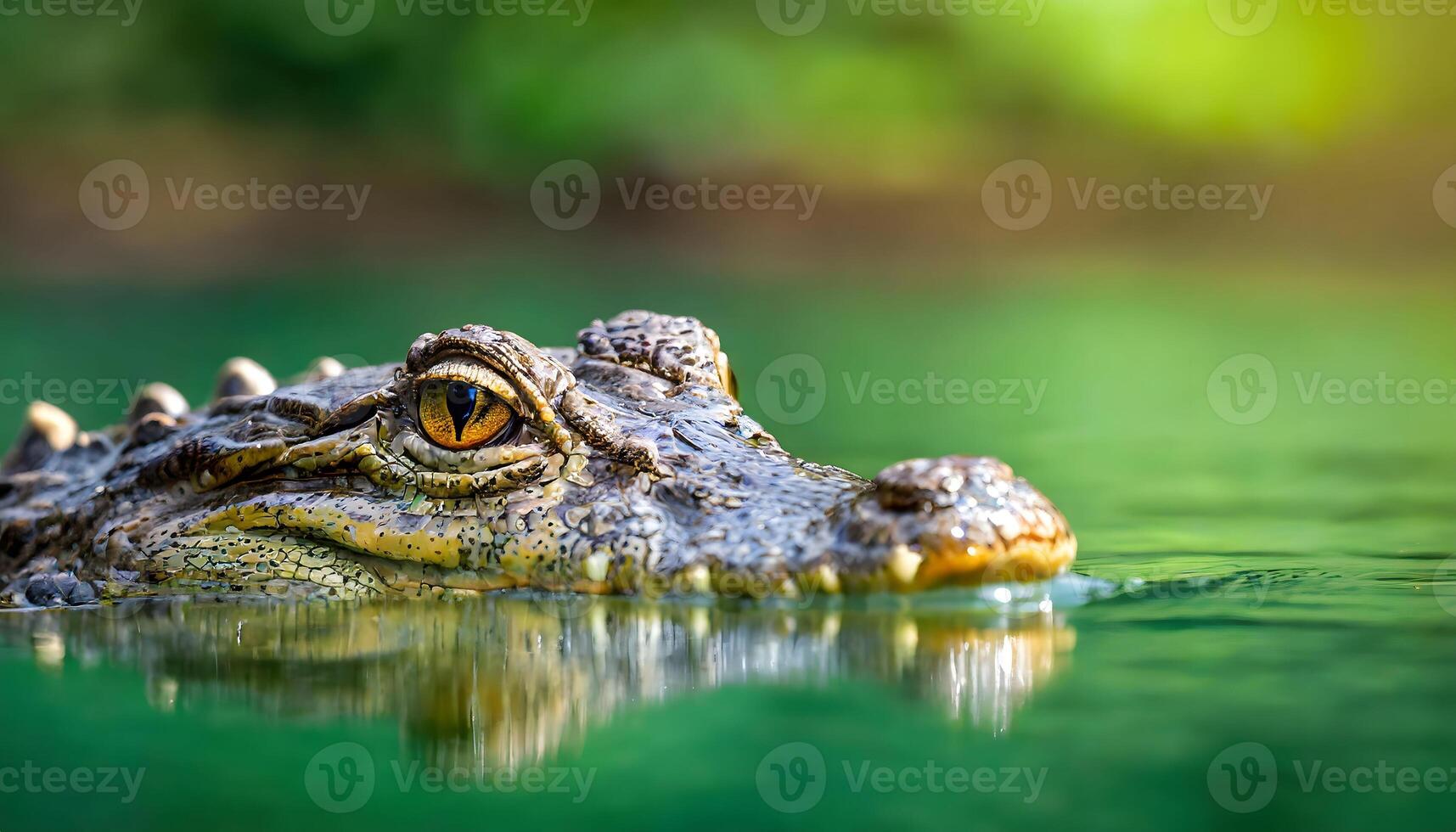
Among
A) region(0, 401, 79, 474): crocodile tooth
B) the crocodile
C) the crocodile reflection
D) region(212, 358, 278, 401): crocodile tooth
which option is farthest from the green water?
region(0, 401, 79, 474): crocodile tooth

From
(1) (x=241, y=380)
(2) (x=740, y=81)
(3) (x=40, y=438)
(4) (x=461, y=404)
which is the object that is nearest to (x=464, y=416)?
(4) (x=461, y=404)

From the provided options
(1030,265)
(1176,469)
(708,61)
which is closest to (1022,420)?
(1176,469)

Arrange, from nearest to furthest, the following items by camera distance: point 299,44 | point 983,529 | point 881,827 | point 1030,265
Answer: point 881,827 < point 983,529 < point 1030,265 < point 299,44

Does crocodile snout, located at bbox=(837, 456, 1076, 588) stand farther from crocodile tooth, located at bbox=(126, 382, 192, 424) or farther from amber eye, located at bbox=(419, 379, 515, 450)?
crocodile tooth, located at bbox=(126, 382, 192, 424)

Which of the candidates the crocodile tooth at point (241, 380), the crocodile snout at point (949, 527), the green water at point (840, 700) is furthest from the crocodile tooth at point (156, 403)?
the crocodile snout at point (949, 527)

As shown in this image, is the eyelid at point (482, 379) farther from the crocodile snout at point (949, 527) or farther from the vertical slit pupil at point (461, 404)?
the crocodile snout at point (949, 527)

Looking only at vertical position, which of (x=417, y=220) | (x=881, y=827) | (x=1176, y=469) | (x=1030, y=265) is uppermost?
(x=417, y=220)

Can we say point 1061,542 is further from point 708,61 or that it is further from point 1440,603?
point 708,61

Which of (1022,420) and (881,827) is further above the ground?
(1022,420)
